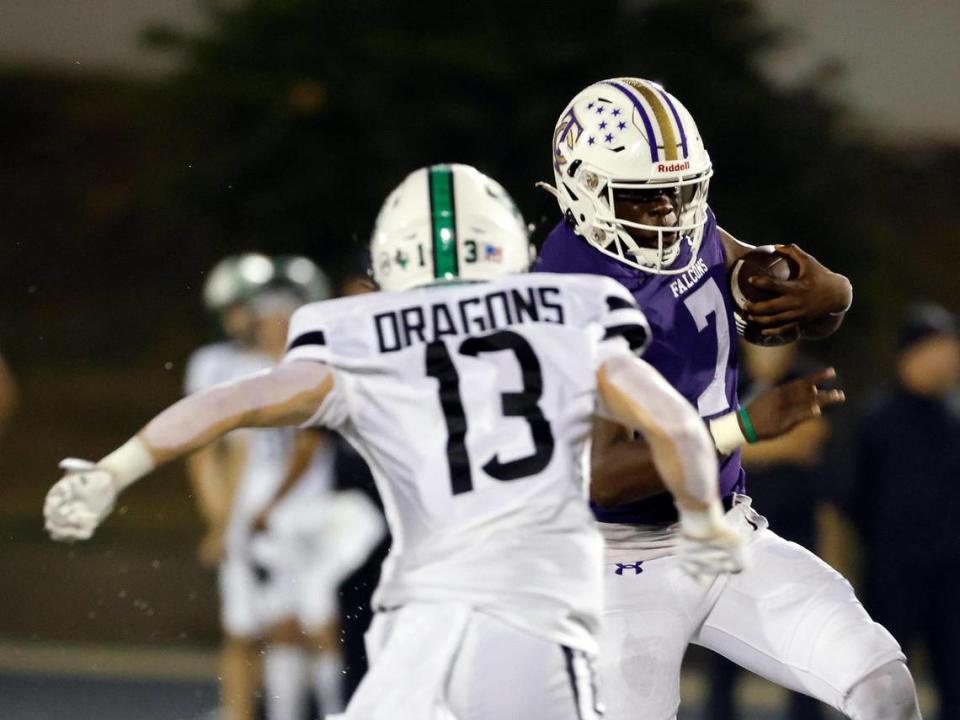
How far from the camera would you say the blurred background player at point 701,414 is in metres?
3.31

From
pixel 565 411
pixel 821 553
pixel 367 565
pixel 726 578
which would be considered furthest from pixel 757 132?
pixel 565 411

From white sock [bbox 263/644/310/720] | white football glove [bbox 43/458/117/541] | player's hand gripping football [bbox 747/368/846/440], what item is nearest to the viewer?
white football glove [bbox 43/458/117/541]

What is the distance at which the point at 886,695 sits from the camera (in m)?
3.22

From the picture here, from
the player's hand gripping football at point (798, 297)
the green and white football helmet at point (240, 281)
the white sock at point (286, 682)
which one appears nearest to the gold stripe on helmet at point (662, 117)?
the player's hand gripping football at point (798, 297)

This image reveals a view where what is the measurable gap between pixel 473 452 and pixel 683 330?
0.94m

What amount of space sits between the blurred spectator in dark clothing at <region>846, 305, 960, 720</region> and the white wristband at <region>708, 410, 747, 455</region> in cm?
219

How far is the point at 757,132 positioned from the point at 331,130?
7.76 feet

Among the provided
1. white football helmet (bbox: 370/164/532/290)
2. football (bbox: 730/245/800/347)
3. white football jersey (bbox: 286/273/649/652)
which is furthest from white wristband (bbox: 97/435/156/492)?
football (bbox: 730/245/800/347)

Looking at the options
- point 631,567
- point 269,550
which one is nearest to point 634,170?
point 631,567

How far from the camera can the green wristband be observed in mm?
3311

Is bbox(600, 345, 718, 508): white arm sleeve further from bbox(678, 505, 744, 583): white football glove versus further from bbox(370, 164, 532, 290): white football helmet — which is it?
bbox(370, 164, 532, 290): white football helmet

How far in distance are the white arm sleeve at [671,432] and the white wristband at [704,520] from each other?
0.05ft

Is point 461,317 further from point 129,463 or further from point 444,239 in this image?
point 129,463

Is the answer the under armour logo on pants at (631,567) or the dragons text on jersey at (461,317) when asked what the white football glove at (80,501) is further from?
the under armour logo on pants at (631,567)
